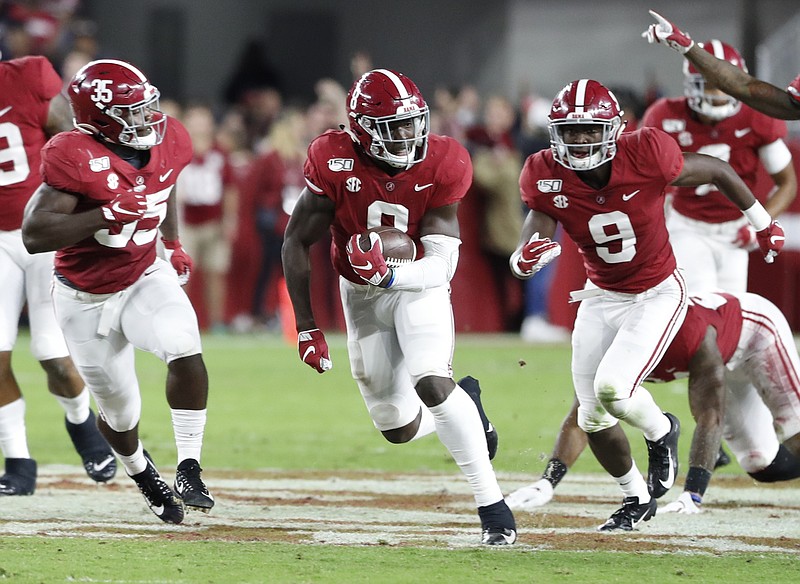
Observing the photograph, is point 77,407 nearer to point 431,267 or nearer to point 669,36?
point 431,267

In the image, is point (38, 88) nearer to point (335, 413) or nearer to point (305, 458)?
point (305, 458)

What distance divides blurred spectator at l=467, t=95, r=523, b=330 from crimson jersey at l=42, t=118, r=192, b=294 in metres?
7.73

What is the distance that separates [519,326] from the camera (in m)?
13.5

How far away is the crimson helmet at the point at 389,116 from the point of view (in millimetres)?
4477

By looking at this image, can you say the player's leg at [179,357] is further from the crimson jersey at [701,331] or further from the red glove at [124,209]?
the crimson jersey at [701,331]

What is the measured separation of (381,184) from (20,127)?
6.00 feet

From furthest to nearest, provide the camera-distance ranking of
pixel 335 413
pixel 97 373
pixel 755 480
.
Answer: pixel 335 413 < pixel 755 480 < pixel 97 373

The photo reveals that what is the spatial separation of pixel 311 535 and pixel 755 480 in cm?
208

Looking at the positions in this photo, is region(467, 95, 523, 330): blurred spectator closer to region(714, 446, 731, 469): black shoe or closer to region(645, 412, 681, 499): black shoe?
region(714, 446, 731, 469): black shoe

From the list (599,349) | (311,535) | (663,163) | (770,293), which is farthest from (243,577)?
(770,293)

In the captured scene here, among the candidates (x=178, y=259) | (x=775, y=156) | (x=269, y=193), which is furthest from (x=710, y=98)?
(x=269, y=193)

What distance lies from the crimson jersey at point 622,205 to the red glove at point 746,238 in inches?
52.2

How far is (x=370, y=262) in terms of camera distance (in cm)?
430

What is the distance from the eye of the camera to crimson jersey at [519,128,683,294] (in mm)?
4711
